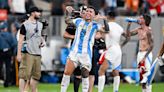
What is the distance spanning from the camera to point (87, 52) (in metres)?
19.4

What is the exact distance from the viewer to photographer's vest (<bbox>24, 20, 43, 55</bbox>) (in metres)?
20.2

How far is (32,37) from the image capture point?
20.3 m

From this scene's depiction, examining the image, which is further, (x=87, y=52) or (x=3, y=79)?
(x=3, y=79)

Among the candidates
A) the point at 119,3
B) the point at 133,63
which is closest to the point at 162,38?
the point at 133,63

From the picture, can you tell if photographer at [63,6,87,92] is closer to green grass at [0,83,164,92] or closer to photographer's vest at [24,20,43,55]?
photographer's vest at [24,20,43,55]

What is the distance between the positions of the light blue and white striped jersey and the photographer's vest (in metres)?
1.31

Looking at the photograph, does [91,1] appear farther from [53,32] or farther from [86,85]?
[86,85]

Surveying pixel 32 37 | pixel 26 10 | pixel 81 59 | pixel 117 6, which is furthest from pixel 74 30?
pixel 117 6

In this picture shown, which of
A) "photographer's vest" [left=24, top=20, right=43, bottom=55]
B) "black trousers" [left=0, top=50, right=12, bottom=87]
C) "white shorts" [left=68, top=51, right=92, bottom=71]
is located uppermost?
"photographer's vest" [left=24, top=20, right=43, bottom=55]

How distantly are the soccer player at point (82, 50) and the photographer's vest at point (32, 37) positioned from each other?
131cm

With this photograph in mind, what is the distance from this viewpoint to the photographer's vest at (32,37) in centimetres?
2025

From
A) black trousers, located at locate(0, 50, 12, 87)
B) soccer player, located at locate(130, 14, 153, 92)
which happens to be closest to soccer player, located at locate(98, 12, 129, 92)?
soccer player, located at locate(130, 14, 153, 92)

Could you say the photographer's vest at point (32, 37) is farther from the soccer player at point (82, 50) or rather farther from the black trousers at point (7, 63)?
the black trousers at point (7, 63)

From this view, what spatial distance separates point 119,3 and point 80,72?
48.3ft
